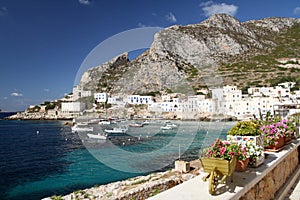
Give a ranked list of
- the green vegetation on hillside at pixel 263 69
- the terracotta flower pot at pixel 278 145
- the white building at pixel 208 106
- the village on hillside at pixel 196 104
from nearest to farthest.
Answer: the terracotta flower pot at pixel 278 145 < the village on hillside at pixel 196 104 < the white building at pixel 208 106 < the green vegetation on hillside at pixel 263 69

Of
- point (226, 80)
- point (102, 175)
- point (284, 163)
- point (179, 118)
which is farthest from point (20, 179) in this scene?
point (226, 80)

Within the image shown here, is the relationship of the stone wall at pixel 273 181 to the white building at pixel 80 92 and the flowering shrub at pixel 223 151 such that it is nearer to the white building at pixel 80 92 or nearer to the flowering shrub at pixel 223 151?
the flowering shrub at pixel 223 151

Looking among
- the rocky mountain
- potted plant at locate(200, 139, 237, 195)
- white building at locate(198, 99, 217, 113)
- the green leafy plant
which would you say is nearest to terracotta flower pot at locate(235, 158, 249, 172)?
potted plant at locate(200, 139, 237, 195)

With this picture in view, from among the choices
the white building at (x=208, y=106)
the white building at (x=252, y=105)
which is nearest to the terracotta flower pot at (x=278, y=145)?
the white building at (x=252, y=105)

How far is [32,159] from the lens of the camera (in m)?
17.0

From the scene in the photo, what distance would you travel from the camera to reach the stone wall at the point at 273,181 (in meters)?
2.12

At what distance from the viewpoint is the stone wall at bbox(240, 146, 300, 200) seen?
2115mm

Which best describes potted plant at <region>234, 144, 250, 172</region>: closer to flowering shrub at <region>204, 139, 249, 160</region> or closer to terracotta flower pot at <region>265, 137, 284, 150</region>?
flowering shrub at <region>204, 139, 249, 160</region>

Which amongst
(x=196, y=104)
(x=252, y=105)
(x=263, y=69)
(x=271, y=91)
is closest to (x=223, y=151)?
(x=196, y=104)

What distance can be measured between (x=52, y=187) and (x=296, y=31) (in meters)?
83.2

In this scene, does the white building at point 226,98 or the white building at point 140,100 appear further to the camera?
the white building at point 140,100

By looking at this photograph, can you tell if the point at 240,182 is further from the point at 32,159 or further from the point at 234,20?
the point at 234,20

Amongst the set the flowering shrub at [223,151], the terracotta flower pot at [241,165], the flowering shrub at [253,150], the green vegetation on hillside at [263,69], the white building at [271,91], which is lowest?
the terracotta flower pot at [241,165]

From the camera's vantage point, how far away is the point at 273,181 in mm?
2627
